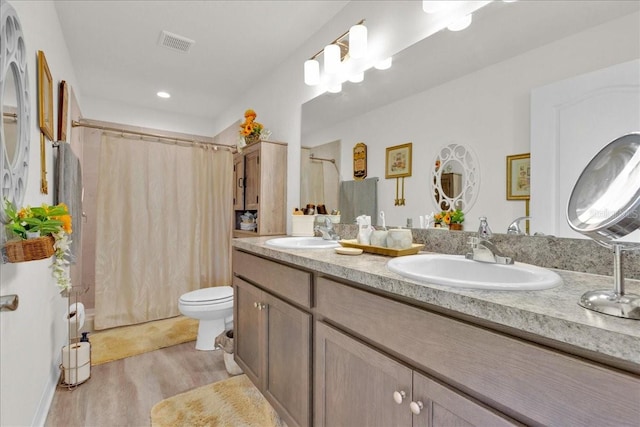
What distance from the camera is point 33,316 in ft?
4.80

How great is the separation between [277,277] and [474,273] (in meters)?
0.81

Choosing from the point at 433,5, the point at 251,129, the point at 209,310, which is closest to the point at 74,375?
the point at 209,310

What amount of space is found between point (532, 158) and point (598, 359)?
2.47 ft

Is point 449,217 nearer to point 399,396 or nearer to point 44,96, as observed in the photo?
point 399,396

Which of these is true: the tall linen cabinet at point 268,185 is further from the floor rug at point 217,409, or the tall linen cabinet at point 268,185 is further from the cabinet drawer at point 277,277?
the floor rug at point 217,409

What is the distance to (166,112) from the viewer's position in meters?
3.95

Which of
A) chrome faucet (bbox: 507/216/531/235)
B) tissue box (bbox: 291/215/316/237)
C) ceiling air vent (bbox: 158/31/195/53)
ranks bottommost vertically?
tissue box (bbox: 291/215/316/237)

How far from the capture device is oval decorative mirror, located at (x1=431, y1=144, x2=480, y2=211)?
4.00ft

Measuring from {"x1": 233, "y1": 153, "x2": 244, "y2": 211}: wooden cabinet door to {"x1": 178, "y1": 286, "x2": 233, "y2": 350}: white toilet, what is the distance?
2.61ft

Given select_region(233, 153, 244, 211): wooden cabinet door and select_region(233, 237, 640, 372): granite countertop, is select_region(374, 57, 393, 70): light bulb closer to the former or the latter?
select_region(233, 237, 640, 372): granite countertop

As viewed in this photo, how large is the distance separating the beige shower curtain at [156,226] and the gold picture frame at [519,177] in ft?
8.77

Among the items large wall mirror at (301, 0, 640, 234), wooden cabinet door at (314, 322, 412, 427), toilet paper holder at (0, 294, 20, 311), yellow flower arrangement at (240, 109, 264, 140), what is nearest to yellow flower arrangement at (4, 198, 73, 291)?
toilet paper holder at (0, 294, 20, 311)

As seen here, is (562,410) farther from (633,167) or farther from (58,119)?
(58,119)

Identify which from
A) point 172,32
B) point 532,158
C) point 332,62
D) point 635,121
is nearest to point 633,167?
point 635,121
